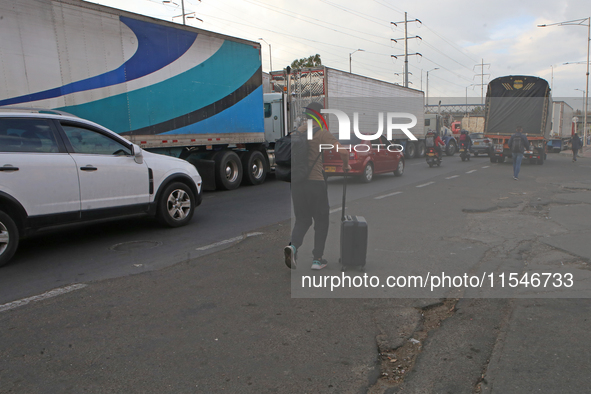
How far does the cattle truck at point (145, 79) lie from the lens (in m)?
8.35

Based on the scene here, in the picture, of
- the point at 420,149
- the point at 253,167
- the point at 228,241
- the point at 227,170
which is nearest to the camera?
the point at 228,241

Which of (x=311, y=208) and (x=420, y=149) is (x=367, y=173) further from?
(x=420, y=149)

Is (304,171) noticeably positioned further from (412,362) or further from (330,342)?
(412,362)

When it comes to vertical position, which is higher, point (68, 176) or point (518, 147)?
point (68, 176)

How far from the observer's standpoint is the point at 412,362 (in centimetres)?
329

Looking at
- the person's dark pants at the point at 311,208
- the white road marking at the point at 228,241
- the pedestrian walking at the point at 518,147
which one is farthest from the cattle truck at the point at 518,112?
the person's dark pants at the point at 311,208

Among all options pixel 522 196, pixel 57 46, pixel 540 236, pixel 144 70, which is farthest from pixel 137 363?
pixel 522 196

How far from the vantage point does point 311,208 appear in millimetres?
5258

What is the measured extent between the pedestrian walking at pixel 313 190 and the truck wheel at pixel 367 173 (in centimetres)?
920

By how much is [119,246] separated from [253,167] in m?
7.75

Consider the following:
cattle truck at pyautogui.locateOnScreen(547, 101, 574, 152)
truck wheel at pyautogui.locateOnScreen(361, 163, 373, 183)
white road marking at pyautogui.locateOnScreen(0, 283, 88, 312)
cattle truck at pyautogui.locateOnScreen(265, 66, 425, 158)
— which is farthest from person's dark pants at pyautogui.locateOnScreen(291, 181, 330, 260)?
Result: cattle truck at pyautogui.locateOnScreen(547, 101, 574, 152)

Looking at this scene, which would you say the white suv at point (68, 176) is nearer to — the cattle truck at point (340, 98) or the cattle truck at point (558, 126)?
the cattle truck at point (340, 98)

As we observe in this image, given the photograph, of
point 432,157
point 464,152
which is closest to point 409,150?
point 464,152

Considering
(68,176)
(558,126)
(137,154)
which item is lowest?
(68,176)
